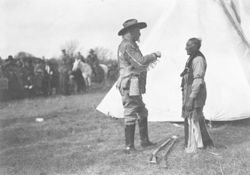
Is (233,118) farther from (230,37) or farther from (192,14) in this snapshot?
(192,14)

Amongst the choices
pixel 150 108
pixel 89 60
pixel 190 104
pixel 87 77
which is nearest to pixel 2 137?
pixel 150 108

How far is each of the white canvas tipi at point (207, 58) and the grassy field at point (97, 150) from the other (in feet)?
1.17

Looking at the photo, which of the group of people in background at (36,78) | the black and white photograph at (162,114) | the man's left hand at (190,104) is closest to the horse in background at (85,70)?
the group of people in background at (36,78)

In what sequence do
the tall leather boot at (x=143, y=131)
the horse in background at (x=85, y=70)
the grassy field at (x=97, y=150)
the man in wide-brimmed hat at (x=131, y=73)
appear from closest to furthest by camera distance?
the grassy field at (x=97, y=150), the man in wide-brimmed hat at (x=131, y=73), the tall leather boot at (x=143, y=131), the horse in background at (x=85, y=70)

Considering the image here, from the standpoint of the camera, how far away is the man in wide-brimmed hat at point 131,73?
5.97m

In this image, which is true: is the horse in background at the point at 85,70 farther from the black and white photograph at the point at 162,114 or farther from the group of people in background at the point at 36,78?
the black and white photograph at the point at 162,114

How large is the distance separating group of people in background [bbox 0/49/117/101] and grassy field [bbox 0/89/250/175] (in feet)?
16.3

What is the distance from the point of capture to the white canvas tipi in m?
7.74

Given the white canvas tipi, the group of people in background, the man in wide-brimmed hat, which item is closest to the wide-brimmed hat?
the man in wide-brimmed hat

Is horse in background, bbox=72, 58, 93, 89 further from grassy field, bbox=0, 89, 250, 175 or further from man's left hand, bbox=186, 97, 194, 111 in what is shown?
man's left hand, bbox=186, 97, 194, 111

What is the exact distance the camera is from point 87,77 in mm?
19797

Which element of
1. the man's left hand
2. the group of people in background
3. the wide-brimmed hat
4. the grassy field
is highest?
the wide-brimmed hat

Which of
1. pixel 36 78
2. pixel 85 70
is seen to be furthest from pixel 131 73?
pixel 85 70

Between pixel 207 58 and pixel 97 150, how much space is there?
3320 millimetres
